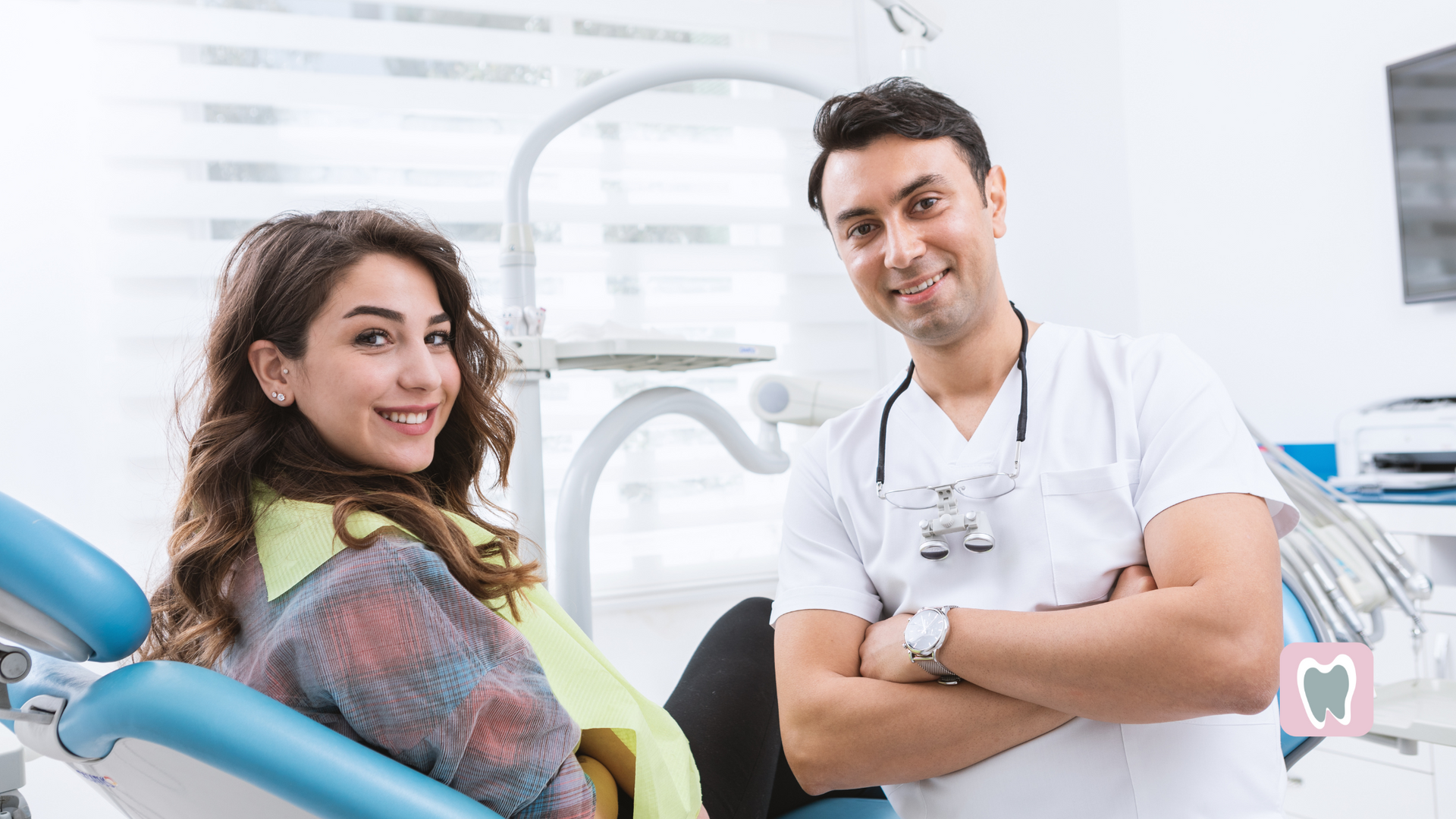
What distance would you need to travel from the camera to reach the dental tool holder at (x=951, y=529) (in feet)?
3.38

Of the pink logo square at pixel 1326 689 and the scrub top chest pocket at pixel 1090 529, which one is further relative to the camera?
the pink logo square at pixel 1326 689

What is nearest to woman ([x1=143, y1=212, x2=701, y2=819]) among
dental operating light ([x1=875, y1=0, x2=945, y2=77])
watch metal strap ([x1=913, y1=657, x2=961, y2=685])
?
watch metal strap ([x1=913, y1=657, x2=961, y2=685])

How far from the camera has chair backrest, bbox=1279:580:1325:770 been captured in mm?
1166

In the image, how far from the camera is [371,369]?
3.03 feet

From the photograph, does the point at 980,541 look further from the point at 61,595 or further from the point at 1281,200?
the point at 1281,200

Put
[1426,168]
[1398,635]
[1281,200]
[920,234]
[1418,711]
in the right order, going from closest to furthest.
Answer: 1. [920,234]
2. [1418,711]
3. [1398,635]
4. [1426,168]
5. [1281,200]

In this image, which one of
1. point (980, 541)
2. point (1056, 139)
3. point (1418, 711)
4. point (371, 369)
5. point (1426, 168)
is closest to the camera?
point (371, 369)

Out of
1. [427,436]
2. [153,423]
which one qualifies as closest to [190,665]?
[427,436]

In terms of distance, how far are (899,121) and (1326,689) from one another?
91 centimetres

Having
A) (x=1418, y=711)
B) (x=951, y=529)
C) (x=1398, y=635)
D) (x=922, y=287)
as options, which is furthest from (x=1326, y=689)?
(x=1398, y=635)

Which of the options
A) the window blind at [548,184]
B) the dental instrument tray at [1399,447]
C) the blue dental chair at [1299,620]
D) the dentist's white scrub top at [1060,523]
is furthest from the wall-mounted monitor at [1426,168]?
the dentist's white scrub top at [1060,523]

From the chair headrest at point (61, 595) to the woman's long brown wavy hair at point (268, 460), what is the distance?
0.72 ft

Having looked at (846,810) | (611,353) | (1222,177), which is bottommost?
(846,810)

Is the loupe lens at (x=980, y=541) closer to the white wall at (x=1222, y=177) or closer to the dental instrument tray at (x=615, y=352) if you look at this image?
the dental instrument tray at (x=615, y=352)
